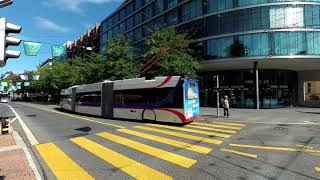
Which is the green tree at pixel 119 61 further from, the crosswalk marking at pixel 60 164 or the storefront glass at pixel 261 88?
the crosswalk marking at pixel 60 164

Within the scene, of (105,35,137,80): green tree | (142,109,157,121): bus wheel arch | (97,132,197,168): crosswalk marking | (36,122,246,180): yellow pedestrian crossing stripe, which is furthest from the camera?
(105,35,137,80): green tree

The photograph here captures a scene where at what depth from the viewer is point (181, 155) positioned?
1056 cm

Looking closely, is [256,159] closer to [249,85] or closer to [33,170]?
[33,170]

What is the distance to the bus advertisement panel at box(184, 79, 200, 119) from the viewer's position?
1946cm

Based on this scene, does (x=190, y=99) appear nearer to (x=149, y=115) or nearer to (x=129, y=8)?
(x=149, y=115)

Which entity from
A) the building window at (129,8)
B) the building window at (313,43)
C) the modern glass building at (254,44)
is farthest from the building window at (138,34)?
the building window at (313,43)

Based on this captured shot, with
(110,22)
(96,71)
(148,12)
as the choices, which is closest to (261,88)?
(96,71)

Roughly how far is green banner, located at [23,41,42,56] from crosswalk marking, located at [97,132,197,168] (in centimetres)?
1507

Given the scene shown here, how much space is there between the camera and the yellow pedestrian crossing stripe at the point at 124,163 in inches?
322

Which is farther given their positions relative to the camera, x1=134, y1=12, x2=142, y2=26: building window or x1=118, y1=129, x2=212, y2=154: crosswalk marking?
x1=134, y1=12, x2=142, y2=26: building window

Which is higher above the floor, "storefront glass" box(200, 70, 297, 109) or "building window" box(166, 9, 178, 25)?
"building window" box(166, 9, 178, 25)

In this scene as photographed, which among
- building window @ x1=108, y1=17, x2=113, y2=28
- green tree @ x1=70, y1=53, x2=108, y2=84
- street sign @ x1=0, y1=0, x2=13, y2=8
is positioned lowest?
street sign @ x1=0, y1=0, x2=13, y2=8

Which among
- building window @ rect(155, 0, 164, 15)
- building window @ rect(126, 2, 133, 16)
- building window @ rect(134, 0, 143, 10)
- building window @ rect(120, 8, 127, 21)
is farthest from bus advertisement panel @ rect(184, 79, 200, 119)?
building window @ rect(120, 8, 127, 21)

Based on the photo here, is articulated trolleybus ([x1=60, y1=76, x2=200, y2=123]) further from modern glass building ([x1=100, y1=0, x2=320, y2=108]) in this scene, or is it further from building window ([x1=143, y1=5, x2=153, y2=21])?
building window ([x1=143, y1=5, x2=153, y2=21])
